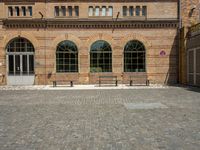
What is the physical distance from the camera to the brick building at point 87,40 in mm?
23203

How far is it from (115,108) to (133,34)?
46.3 feet

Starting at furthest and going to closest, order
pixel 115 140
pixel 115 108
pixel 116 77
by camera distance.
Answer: pixel 116 77 → pixel 115 108 → pixel 115 140

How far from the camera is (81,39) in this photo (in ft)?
76.7

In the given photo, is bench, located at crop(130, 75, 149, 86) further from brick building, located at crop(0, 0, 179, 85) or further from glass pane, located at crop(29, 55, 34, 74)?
glass pane, located at crop(29, 55, 34, 74)

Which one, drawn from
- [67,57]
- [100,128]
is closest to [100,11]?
[67,57]

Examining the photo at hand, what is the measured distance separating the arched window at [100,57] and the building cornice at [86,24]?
1.55m

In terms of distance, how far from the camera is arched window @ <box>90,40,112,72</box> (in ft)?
77.0

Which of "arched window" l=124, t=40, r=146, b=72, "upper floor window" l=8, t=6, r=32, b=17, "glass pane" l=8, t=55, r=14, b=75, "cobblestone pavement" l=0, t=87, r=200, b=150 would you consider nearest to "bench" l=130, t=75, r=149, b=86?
"arched window" l=124, t=40, r=146, b=72

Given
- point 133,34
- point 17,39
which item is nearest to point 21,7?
point 17,39

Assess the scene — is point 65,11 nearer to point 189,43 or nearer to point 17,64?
point 17,64

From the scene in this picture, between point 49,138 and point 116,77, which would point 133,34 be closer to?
point 116,77

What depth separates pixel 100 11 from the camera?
23.5 metres

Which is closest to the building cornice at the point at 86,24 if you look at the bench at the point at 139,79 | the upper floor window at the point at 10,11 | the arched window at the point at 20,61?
the upper floor window at the point at 10,11

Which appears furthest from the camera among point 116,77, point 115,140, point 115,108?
point 116,77
